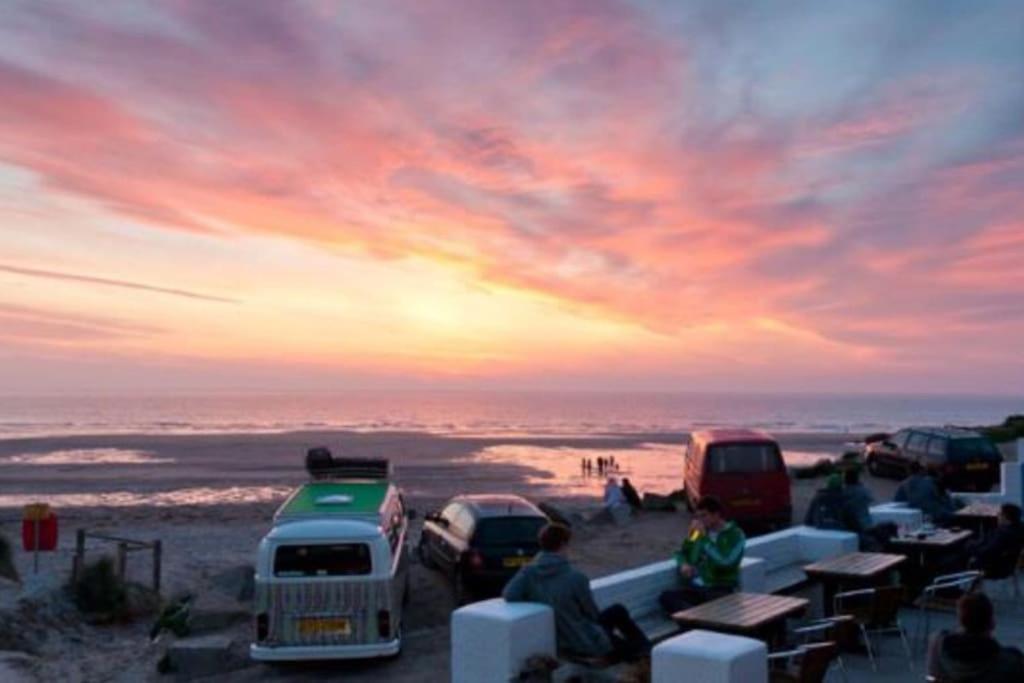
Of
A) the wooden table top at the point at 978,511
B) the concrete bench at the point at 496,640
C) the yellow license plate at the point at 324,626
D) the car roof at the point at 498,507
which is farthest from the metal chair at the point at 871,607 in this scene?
the car roof at the point at 498,507

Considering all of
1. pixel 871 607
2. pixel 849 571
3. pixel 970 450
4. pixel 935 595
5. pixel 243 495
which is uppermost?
pixel 970 450

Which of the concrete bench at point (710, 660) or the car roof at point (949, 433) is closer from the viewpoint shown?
the concrete bench at point (710, 660)

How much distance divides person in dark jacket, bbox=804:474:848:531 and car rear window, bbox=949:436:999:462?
14.0m

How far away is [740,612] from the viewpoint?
25.3 feet

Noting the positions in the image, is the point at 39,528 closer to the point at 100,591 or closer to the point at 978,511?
the point at 100,591

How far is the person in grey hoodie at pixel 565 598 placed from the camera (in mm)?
7820

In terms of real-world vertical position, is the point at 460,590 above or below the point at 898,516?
below

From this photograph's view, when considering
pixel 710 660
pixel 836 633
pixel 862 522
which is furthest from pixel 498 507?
pixel 710 660

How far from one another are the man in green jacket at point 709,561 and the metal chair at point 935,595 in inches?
75.1

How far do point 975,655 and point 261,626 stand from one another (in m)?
7.87

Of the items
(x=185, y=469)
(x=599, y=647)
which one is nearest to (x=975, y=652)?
(x=599, y=647)

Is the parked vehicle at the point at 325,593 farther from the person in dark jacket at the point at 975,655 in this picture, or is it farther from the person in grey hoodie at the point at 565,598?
the person in dark jacket at the point at 975,655

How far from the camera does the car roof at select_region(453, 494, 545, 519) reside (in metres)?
15.0

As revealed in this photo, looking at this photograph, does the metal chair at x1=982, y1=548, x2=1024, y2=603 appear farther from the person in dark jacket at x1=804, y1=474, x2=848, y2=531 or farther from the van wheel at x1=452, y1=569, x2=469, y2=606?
the van wheel at x1=452, y1=569, x2=469, y2=606
